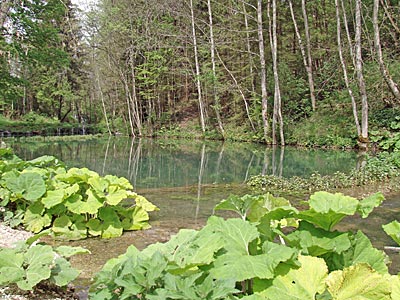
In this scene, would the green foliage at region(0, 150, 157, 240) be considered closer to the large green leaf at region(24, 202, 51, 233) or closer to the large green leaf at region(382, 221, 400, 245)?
the large green leaf at region(24, 202, 51, 233)

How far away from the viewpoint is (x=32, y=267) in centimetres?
222

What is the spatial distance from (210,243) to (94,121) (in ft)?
142

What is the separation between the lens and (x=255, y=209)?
2.43 metres

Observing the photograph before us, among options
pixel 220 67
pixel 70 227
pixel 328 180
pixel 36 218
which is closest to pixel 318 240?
pixel 70 227

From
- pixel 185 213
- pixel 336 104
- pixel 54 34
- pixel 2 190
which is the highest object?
pixel 54 34

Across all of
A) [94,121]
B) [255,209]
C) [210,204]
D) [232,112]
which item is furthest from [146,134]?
[255,209]

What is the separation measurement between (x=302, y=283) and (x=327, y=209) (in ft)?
1.42

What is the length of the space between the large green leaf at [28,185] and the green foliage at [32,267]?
6.45 feet

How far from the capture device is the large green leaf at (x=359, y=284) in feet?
4.88

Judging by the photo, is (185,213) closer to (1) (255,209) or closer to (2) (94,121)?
(1) (255,209)

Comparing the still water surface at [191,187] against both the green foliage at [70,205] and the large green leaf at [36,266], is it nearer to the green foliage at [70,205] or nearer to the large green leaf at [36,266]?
the green foliage at [70,205]

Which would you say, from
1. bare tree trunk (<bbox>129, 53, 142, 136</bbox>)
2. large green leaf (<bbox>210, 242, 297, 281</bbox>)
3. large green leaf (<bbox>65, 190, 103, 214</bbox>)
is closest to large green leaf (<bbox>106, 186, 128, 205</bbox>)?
large green leaf (<bbox>65, 190, 103, 214</bbox>)

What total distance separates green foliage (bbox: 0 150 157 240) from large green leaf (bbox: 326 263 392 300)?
3.14 meters

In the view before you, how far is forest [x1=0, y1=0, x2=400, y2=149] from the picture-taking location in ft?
43.1
